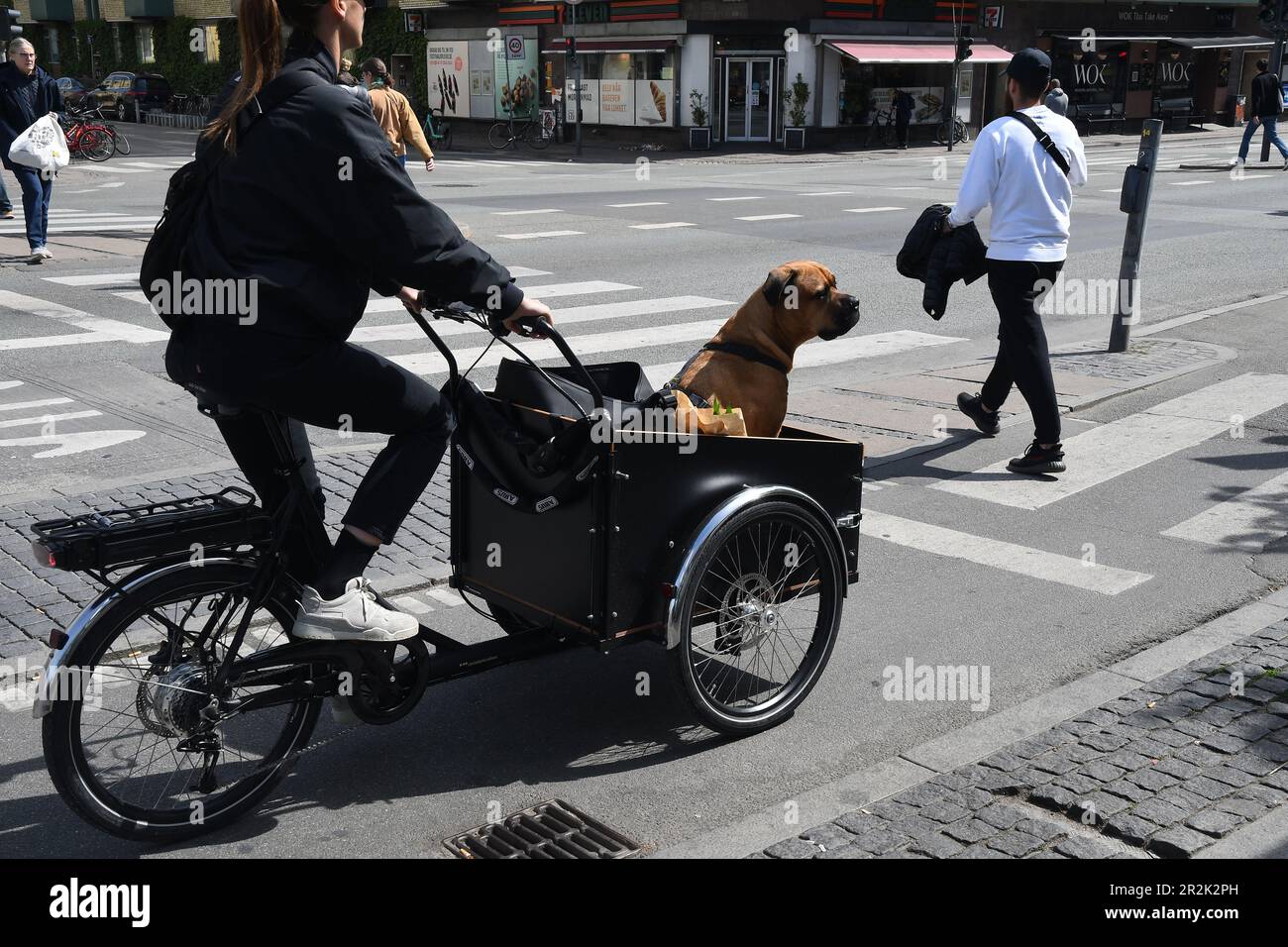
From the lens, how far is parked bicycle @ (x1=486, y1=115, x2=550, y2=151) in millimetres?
40312

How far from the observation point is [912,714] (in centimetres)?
439

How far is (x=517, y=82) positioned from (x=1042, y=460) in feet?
127

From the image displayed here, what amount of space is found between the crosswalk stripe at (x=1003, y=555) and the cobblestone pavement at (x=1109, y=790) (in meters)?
1.15

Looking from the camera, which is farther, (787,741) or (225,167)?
(787,741)

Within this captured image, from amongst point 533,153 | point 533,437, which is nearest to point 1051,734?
point 533,437

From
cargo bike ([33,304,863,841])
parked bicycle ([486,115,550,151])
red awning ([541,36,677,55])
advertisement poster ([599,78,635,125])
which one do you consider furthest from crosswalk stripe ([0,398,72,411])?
advertisement poster ([599,78,635,125])

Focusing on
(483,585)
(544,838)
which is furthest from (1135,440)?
(544,838)

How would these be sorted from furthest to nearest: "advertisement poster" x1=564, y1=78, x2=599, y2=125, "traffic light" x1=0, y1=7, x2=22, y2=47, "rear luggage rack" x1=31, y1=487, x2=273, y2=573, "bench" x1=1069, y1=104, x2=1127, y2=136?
1. "bench" x1=1069, y1=104, x2=1127, y2=136
2. "advertisement poster" x1=564, y1=78, x2=599, y2=125
3. "traffic light" x1=0, y1=7, x2=22, y2=47
4. "rear luggage rack" x1=31, y1=487, x2=273, y2=573

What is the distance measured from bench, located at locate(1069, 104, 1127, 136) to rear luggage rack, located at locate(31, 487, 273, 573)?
147 ft

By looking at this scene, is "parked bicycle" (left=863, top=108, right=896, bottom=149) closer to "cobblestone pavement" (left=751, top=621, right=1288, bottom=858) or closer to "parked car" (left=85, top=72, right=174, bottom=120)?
"parked car" (left=85, top=72, right=174, bottom=120)

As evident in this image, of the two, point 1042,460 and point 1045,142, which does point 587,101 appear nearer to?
point 1045,142
